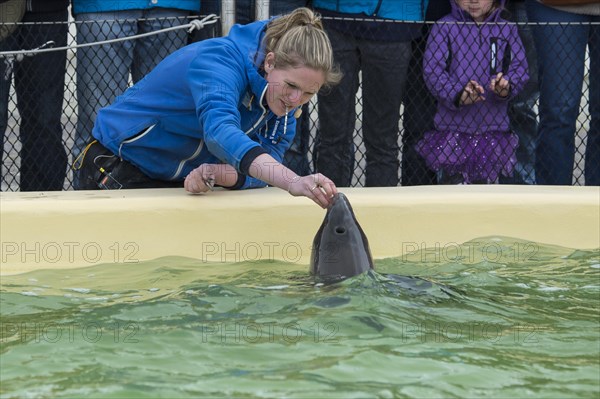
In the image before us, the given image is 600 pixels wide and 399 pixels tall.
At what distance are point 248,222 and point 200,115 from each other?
0.69 m

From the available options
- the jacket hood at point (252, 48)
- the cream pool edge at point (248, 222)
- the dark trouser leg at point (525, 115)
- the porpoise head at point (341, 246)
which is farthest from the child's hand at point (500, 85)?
the porpoise head at point (341, 246)

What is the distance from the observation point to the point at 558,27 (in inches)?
257

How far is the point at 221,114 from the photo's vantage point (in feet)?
14.8

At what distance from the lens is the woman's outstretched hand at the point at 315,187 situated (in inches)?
170

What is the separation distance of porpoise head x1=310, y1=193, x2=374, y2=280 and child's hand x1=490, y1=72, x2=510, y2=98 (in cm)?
253

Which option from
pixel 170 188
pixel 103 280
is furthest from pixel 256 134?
pixel 103 280

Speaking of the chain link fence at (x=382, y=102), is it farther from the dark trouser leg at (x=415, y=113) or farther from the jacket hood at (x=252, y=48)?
the jacket hood at (x=252, y=48)

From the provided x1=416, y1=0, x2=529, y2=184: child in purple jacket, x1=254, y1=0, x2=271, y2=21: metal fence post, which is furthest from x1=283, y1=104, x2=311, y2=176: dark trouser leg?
x1=416, y1=0, x2=529, y2=184: child in purple jacket

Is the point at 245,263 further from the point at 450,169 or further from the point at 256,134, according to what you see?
the point at 450,169

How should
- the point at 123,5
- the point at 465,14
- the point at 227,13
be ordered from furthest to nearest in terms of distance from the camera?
the point at 465,14, the point at 123,5, the point at 227,13

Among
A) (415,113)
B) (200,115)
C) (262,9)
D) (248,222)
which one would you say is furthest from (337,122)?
(200,115)

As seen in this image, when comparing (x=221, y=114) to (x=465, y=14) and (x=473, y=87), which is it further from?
Answer: (x=465, y=14)

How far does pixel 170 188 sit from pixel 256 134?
61cm

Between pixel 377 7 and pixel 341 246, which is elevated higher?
pixel 377 7
